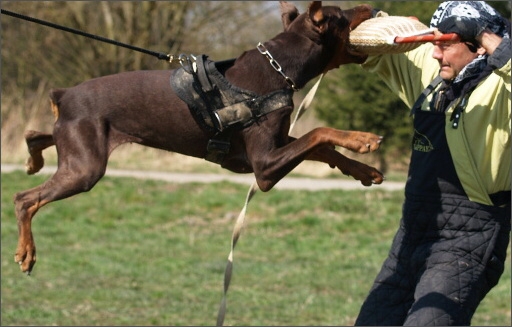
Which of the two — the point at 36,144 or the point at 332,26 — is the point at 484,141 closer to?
the point at 332,26

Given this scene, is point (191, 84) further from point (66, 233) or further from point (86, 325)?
point (66, 233)

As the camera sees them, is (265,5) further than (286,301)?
Yes

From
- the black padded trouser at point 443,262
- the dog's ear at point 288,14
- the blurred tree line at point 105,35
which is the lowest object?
the blurred tree line at point 105,35

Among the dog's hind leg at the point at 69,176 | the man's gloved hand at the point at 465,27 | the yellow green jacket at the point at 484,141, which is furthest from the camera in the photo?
the dog's hind leg at the point at 69,176

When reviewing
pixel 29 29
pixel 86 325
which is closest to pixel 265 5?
pixel 29 29

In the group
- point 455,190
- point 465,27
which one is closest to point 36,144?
point 455,190

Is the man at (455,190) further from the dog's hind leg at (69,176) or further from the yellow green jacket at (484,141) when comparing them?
the dog's hind leg at (69,176)

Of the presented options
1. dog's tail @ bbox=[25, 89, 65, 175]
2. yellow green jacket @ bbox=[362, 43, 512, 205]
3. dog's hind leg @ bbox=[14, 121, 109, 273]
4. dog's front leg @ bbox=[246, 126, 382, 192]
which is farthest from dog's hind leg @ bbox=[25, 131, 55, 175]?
yellow green jacket @ bbox=[362, 43, 512, 205]

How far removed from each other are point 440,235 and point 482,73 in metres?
0.79

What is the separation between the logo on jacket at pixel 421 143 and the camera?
4.45 meters

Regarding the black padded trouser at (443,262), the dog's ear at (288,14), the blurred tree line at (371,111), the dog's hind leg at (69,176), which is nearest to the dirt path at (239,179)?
the blurred tree line at (371,111)

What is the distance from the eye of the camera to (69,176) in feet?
14.5

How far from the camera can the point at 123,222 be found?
12.4 meters

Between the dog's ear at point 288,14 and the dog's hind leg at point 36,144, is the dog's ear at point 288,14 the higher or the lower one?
the higher one
